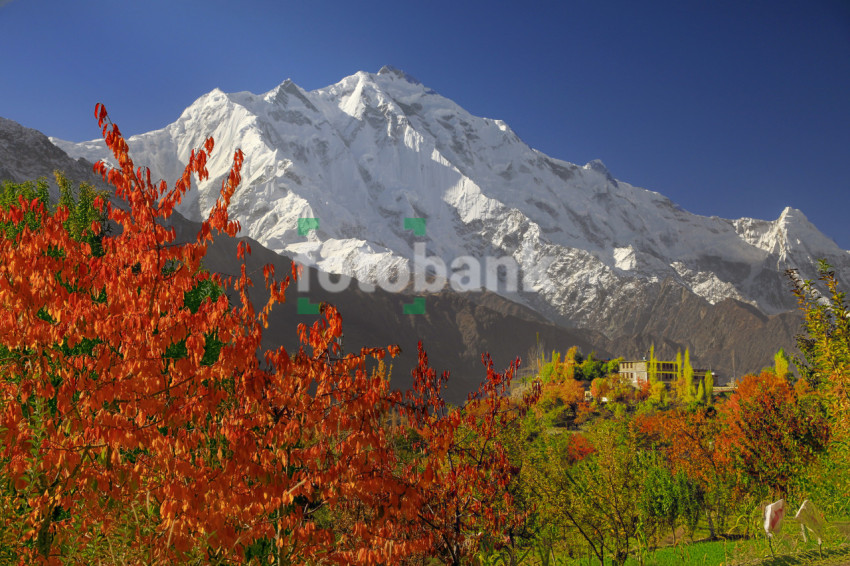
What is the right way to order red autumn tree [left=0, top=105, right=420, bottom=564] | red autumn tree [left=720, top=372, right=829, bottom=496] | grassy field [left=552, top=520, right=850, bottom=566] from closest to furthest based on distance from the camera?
red autumn tree [left=0, top=105, right=420, bottom=564]
grassy field [left=552, top=520, right=850, bottom=566]
red autumn tree [left=720, top=372, right=829, bottom=496]

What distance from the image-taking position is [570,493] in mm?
15820

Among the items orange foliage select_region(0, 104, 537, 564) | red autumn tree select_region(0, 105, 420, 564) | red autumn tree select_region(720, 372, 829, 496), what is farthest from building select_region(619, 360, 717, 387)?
red autumn tree select_region(0, 105, 420, 564)

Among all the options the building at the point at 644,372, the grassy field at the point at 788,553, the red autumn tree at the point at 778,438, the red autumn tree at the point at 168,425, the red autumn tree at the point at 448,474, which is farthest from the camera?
the building at the point at 644,372

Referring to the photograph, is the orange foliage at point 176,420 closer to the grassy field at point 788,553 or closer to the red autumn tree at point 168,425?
the red autumn tree at point 168,425

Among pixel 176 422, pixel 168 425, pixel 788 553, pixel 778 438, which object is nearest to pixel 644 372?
pixel 778 438

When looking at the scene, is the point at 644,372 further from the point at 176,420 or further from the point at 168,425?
the point at 168,425

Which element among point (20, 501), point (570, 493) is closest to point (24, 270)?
point (20, 501)

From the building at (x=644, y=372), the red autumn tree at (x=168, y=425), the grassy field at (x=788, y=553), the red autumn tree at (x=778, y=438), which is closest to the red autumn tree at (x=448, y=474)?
the red autumn tree at (x=168, y=425)

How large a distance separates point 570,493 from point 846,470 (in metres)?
6.21

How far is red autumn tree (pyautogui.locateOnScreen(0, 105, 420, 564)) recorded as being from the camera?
6.84 meters

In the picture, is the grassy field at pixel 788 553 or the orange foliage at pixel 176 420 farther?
the grassy field at pixel 788 553

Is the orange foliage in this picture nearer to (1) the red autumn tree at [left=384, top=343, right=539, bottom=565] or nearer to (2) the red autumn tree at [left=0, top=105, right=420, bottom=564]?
(2) the red autumn tree at [left=0, top=105, right=420, bottom=564]

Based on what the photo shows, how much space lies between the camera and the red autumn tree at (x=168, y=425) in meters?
6.84

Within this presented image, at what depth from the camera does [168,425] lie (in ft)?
24.3
